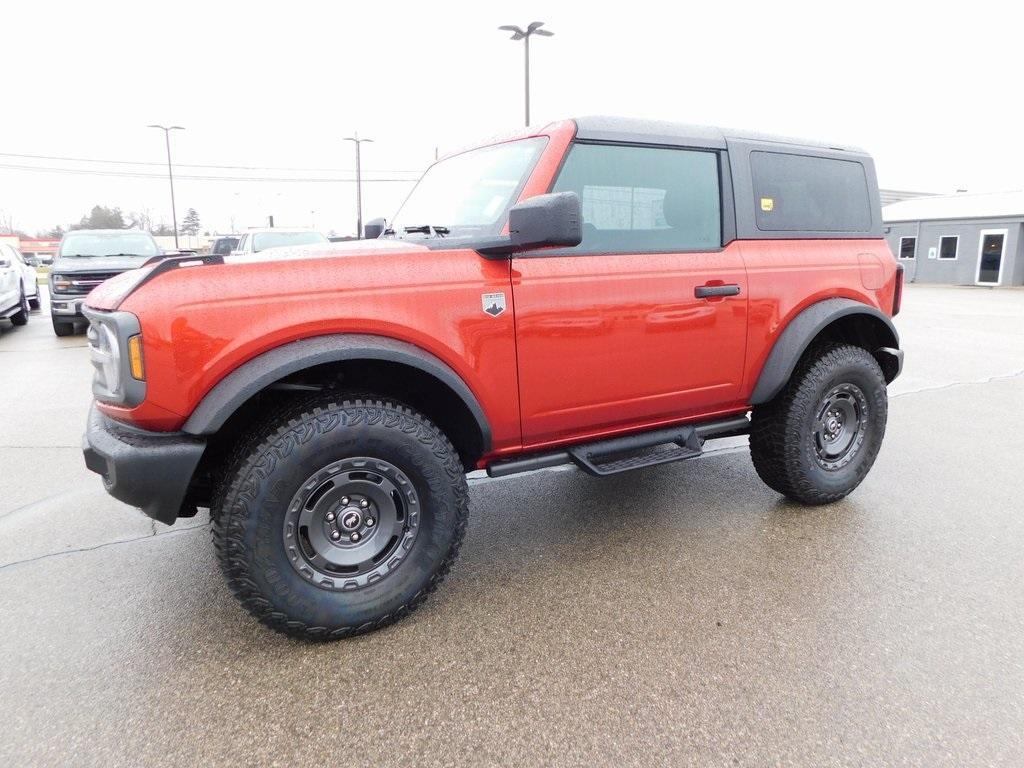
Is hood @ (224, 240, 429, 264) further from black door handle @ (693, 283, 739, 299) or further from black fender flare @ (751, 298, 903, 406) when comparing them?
black fender flare @ (751, 298, 903, 406)

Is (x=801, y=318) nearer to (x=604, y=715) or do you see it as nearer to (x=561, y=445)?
(x=561, y=445)

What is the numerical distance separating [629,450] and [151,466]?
6.60ft

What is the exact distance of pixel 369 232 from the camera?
4.22 meters

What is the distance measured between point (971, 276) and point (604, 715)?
2947cm

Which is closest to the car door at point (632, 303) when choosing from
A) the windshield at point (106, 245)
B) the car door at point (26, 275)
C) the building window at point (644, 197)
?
the building window at point (644, 197)

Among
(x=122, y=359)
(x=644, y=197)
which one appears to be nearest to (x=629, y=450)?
(x=644, y=197)

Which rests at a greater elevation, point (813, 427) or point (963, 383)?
point (813, 427)

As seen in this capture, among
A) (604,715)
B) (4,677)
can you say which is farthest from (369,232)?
(604,715)

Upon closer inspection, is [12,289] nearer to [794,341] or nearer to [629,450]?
[629,450]

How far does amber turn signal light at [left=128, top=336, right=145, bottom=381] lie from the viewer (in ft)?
7.09

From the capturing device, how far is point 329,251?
2645 mm

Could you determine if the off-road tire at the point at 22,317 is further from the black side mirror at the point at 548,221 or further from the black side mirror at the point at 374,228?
the black side mirror at the point at 548,221

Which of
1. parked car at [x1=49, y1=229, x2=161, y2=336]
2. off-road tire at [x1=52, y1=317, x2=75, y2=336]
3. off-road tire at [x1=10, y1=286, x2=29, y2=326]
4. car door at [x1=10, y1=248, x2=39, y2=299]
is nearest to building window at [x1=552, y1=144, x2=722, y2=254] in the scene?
parked car at [x1=49, y1=229, x2=161, y2=336]

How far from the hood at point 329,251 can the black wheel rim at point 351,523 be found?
76 centimetres
